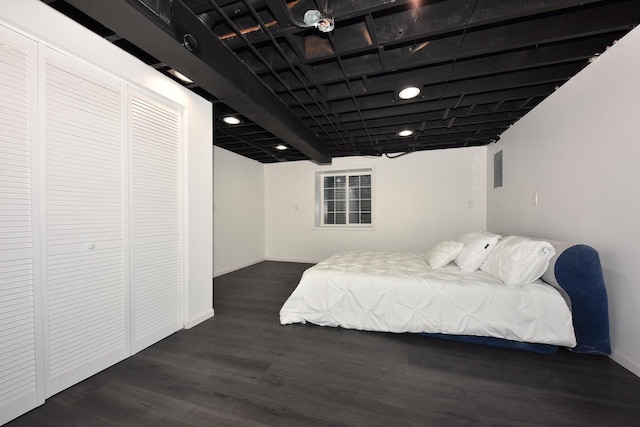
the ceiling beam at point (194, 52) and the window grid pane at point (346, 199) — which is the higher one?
the ceiling beam at point (194, 52)

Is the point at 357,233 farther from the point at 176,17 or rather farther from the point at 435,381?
the point at 176,17

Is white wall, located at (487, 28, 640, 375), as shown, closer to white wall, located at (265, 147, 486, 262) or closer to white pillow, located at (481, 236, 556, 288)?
white pillow, located at (481, 236, 556, 288)

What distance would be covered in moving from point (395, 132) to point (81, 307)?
413 cm

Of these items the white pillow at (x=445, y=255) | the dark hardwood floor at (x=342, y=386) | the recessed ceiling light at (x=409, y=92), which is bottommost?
the dark hardwood floor at (x=342, y=386)

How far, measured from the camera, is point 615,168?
69.2 inches

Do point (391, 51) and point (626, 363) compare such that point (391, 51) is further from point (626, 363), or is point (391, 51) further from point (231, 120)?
point (626, 363)

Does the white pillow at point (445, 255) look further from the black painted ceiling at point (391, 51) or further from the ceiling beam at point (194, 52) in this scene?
the ceiling beam at point (194, 52)

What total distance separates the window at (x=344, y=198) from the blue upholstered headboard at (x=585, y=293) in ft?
11.5

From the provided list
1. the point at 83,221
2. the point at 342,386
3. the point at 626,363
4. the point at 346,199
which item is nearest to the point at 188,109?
the point at 83,221

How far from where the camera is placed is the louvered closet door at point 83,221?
149 centimetres

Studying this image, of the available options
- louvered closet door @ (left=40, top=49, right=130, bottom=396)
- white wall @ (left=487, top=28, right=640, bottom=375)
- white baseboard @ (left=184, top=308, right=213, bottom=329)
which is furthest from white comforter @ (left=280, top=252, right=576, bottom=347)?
louvered closet door @ (left=40, top=49, right=130, bottom=396)

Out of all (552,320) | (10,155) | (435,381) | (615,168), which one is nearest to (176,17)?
(10,155)

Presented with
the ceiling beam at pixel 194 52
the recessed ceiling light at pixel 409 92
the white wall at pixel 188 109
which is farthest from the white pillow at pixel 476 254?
the white wall at pixel 188 109

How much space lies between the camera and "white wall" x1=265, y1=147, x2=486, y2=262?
4.66 meters
